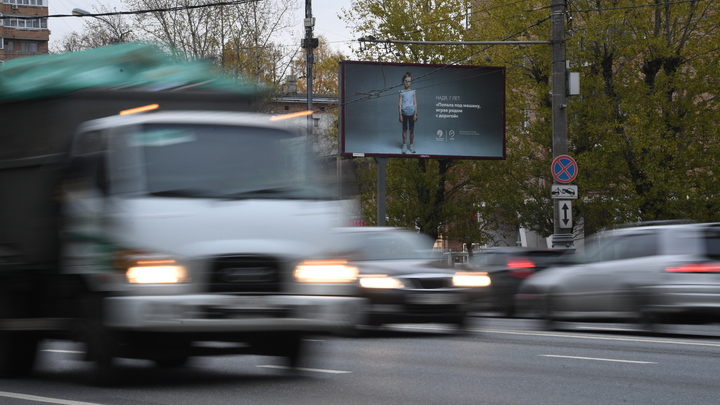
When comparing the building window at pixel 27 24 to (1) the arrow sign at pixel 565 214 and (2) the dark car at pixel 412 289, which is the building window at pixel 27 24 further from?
(2) the dark car at pixel 412 289

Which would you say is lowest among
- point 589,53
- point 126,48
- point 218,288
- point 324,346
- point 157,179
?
point 324,346

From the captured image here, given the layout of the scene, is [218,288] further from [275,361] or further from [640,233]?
[640,233]

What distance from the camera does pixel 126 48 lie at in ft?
35.9

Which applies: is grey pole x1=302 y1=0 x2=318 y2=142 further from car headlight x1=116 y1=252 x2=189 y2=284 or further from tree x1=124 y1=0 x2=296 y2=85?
car headlight x1=116 y1=252 x2=189 y2=284

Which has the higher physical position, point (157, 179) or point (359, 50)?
point (359, 50)

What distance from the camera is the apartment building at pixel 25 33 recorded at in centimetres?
11175

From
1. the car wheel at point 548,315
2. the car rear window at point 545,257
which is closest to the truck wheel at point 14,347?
the car wheel at point 548,315

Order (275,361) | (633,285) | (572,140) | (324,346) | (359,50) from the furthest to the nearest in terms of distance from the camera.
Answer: (359,50), (572,140), (633,285), (324,346), (275,361)

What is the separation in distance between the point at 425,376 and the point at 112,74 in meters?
3.87

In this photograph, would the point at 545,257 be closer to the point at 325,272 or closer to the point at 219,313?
the point at 325,272

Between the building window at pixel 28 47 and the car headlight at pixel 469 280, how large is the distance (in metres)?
107

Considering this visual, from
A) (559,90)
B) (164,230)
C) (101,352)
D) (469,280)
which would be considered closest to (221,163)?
(164,230)

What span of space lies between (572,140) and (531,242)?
661 inches

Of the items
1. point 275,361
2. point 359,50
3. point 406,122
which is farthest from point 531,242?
point 275,361
